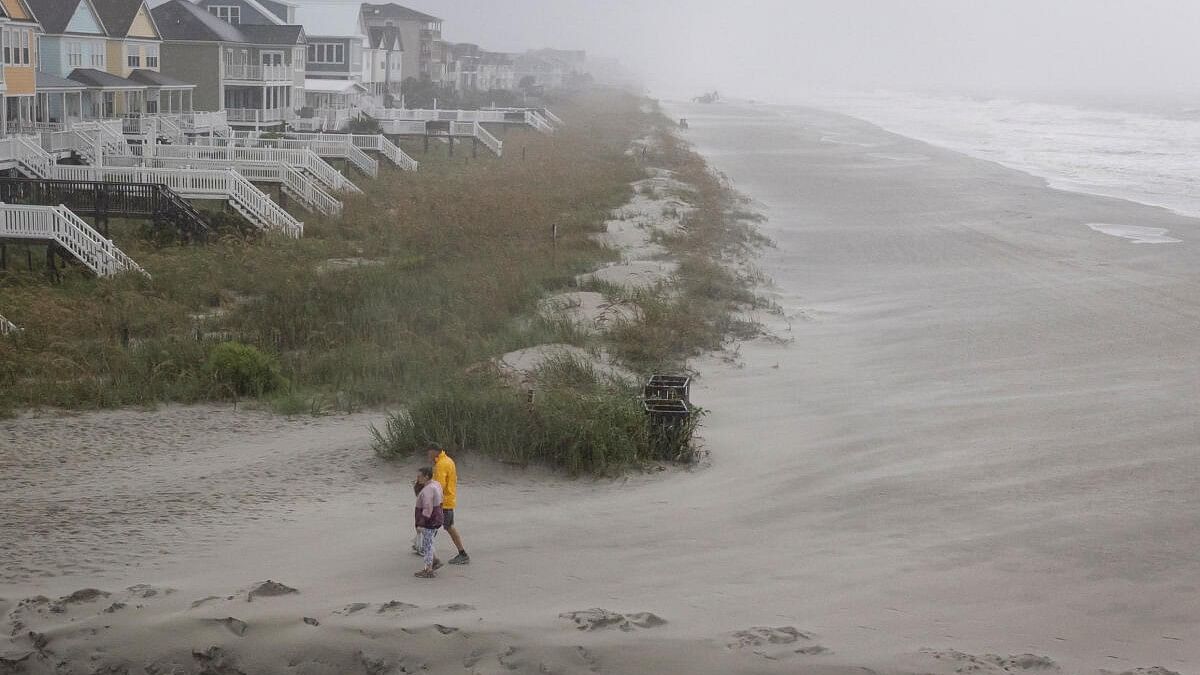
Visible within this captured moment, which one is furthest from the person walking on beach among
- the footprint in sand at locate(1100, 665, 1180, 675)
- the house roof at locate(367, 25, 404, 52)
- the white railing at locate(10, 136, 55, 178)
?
the house roof at locate(367, 25, 404, 52)

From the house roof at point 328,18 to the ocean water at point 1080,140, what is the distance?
3716 cm

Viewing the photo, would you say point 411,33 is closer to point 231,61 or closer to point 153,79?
point 231,61

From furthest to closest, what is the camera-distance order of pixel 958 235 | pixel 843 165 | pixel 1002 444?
pixel 843 165 → pixel 958 235 → pixel 1002 444

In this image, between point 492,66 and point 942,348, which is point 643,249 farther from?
point 492,66

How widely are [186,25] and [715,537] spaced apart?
55544 millimetres

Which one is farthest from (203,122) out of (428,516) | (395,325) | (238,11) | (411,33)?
(411,33)

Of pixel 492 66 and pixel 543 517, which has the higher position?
pixel 492 66

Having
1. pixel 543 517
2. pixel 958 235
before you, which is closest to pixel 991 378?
pixel 543 517

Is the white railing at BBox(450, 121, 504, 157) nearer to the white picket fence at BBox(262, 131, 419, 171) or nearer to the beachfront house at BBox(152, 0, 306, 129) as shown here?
the beachfront house at BBox(152, 0, 306, 129)

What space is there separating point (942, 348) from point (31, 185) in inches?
837

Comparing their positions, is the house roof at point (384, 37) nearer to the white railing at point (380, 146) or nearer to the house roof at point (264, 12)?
the house roof at point (264, 12)

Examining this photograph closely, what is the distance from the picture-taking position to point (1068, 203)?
141 ft

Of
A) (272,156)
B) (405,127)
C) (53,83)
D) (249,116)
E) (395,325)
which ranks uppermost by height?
(53,83)

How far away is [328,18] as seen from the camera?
76.9 meters
